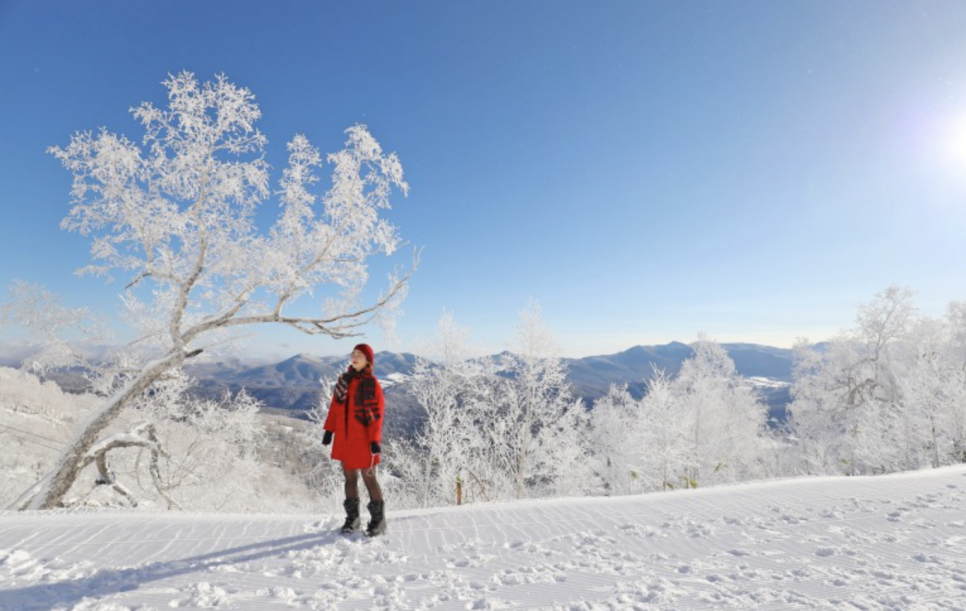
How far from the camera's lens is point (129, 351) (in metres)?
8.92

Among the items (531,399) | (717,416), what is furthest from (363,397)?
(717,416)

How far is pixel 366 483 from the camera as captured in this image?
4.05 meters

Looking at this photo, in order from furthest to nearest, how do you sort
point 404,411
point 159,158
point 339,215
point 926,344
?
point 404,411 < point 926,344 < point 339,215 < point 159,158

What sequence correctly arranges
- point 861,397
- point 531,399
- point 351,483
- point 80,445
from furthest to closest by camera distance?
point 861,397 < point 531,399 < point 80,445 < point 351,483

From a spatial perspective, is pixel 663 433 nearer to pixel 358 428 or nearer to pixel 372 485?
pixel 372 485

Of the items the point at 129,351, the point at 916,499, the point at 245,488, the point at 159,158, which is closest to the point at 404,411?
the point at 245,488

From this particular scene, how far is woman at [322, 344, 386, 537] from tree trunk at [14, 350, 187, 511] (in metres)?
5.00

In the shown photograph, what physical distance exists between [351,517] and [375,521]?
0.27 metres

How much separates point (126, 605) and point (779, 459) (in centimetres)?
3728

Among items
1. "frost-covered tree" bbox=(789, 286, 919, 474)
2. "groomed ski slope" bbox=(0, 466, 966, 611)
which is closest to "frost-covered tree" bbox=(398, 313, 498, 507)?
"groomed ski slope" bbox=(0, 466, 966, 611)

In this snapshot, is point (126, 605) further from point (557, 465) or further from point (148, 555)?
point (557, 465)

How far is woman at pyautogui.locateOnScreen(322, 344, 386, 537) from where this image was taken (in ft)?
13.3

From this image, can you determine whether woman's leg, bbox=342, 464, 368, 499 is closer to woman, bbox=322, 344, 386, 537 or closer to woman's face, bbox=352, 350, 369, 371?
woman, bbox=322, 344, 386, 537

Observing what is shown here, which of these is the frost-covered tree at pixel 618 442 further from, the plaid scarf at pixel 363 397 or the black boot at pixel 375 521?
the plaid scarf at pixel 363 397
